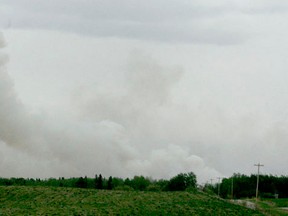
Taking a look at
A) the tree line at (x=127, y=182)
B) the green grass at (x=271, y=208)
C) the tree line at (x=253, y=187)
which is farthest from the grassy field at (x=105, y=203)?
the tree line at (x=253, y=187)

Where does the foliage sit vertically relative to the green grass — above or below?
above

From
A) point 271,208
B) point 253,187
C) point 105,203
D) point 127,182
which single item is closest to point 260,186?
point 253,187

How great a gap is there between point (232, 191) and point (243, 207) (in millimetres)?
63726

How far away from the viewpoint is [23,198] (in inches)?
2191

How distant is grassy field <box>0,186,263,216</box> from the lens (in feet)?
163

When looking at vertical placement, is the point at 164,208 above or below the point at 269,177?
below

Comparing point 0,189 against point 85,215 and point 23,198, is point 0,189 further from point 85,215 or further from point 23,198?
point 85,215

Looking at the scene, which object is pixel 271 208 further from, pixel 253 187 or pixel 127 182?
pixel 253 187

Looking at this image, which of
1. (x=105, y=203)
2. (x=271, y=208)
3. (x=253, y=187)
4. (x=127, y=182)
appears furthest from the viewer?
(x=253, y=187)

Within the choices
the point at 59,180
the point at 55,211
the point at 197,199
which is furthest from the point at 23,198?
the point at 59,180

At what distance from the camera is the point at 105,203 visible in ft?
173

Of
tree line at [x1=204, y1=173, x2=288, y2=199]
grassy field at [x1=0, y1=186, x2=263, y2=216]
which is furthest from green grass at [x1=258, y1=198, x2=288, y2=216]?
tree line at [x1=204, y1=173, x2=288, y2=199]

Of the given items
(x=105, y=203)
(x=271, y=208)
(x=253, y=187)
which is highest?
(x=253, y=187)

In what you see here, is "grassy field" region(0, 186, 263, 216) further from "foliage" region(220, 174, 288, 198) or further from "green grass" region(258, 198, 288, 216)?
"foliage" region(220, 174, 288, 198)
